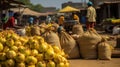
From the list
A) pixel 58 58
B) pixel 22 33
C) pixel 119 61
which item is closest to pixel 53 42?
pixel 119 61

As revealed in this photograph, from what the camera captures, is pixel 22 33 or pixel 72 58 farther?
pixel 22 33

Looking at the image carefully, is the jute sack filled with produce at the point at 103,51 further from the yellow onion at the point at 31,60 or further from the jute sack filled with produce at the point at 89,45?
the yellow onion at the point at 31,60

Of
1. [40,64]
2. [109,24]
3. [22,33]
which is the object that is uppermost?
[40,64]

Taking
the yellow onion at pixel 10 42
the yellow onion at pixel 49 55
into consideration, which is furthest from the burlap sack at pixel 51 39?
the yellow onion at pixel 49 55

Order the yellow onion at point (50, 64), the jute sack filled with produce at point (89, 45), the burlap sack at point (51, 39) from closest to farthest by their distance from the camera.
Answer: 1. the yellow onion at point (50, 64)
2. the burlap sack at point (51, 39)
3. the jute sack filled with produce at point (89, 45)

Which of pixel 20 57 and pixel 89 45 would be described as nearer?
pixel 20 57

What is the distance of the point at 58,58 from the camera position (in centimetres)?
550

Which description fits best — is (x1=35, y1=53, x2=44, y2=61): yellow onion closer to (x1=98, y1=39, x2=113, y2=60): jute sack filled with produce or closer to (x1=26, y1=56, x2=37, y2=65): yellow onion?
(x1=26, y1=56, x2=37, y2=65): yellow onion

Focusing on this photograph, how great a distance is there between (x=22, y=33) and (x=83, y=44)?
588 cm

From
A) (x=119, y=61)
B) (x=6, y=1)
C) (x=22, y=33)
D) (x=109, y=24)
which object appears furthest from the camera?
(x=109, y=24)

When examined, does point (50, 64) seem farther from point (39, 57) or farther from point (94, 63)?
point (94, 63)

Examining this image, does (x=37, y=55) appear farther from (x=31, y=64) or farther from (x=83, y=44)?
(x=83, y=44)

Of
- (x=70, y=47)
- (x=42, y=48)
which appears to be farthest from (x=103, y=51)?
(x=42, y=48)

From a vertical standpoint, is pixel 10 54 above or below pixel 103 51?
above
